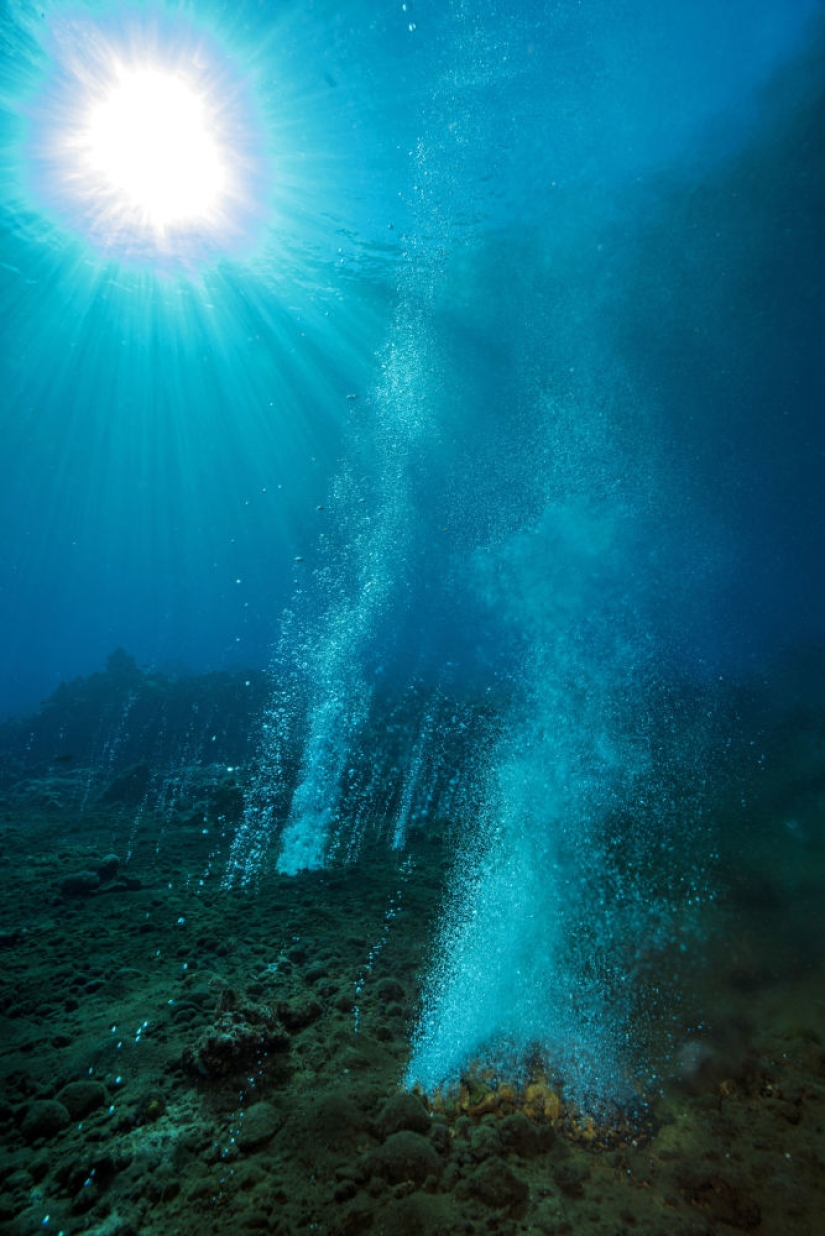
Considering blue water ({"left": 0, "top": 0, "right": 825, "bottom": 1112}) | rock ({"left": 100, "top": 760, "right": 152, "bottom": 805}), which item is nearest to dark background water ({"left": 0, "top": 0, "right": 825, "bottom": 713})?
blue water ({"left": 0, "top": 0, "right": 825, "bottom": 1112})

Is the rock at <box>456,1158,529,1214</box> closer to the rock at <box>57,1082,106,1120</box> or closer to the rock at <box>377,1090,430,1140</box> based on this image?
the rock at <box>377,1090,430,1140</box>

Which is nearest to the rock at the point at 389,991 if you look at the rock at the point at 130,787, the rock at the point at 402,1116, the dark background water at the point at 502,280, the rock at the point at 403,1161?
the rock at the point at 402,1116

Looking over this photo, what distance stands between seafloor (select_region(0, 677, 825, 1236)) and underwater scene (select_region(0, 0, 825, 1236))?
35 mm

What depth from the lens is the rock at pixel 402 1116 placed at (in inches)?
140

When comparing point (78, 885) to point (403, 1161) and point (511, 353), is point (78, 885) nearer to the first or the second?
point (403, 1161)

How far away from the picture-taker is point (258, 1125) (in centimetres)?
356

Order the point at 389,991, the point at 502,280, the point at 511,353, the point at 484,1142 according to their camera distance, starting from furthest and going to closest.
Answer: the point at 511,353
the point at 502,280
the point at 389,991
the point at 484,1142

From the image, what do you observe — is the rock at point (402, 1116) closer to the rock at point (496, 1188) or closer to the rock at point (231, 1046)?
the rock at point (496, 1188)

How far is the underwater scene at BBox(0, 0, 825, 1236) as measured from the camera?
371 cm

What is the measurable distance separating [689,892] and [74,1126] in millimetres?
8207

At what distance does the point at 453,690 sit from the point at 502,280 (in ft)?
58.3

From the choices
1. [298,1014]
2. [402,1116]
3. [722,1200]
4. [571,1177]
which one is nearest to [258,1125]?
[402,1116]

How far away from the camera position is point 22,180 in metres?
17.2

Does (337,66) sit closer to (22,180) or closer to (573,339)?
(573,339)
